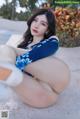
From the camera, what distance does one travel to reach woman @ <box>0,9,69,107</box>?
432 cm

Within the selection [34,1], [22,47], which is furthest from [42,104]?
[34,1]

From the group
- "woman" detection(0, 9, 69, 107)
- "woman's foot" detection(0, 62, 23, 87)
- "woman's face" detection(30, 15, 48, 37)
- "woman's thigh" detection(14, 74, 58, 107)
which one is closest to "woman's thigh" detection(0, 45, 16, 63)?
"woman" detection(0, 9, 69, 107)

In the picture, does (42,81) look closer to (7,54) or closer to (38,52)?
(38,52)

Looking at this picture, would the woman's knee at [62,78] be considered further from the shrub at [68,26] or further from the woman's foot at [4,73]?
the shrub at [68,26]

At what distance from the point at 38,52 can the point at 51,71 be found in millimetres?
283

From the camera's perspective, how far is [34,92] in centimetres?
439

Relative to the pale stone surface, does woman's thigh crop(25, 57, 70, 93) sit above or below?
above

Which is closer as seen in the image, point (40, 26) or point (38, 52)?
point (38, 52)

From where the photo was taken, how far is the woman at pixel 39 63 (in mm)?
4320

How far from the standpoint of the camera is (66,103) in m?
4.89

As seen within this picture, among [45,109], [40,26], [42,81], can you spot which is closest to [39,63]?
[42,81]

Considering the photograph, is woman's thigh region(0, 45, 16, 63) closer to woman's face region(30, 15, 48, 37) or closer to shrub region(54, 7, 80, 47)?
woman's face region(30, 15, 48, 37)

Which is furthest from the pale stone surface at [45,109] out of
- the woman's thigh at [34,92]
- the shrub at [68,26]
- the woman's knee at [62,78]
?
the shrub at [68,26]

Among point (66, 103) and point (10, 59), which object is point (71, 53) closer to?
point (66, 103)
